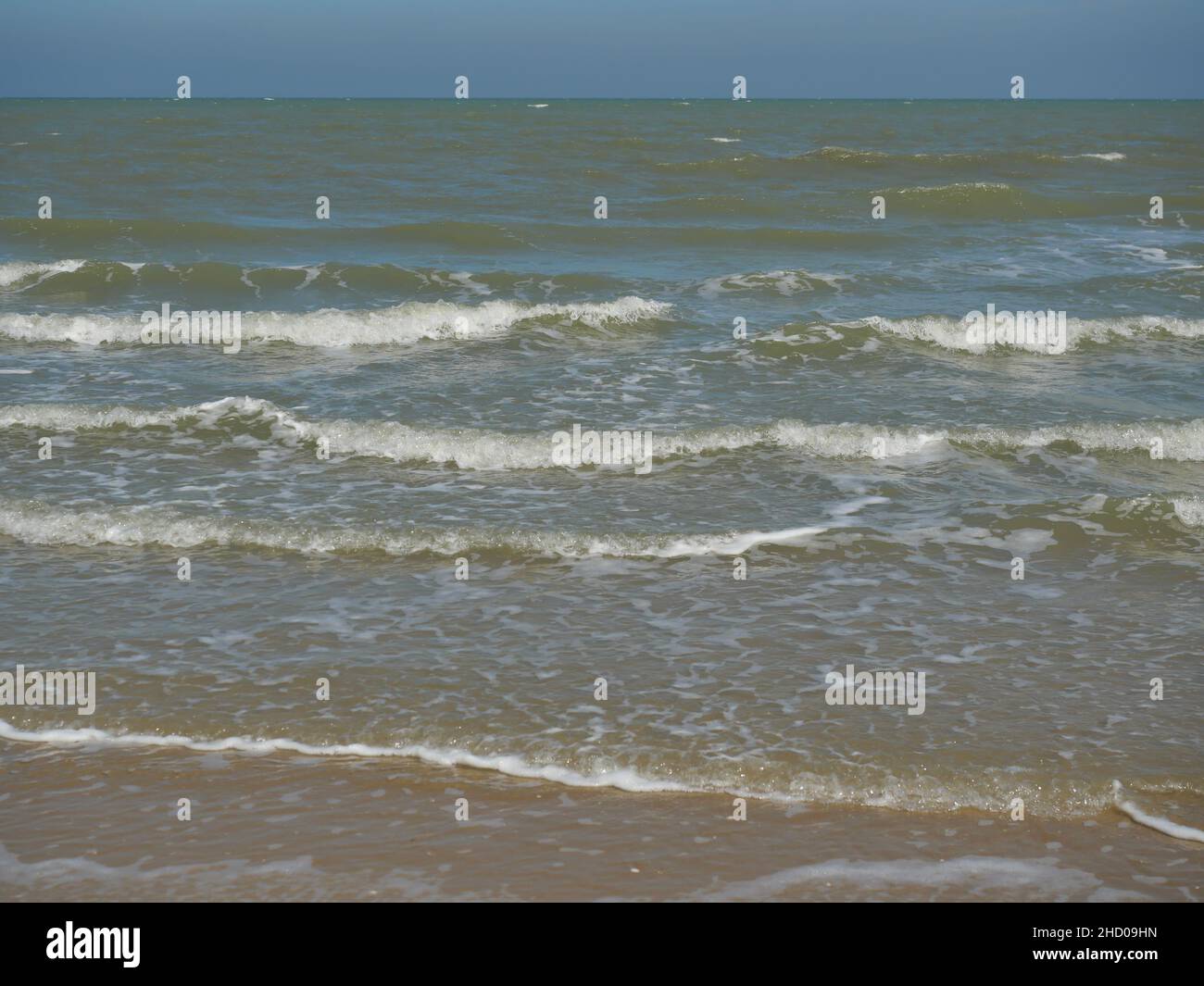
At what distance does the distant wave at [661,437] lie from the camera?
10.6m

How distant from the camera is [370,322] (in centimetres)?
1569

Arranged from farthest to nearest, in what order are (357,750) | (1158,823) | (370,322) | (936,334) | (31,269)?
(31,269), (370,322), (936,334), (357,750), (1158,823)

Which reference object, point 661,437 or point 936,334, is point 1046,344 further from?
point 661,437

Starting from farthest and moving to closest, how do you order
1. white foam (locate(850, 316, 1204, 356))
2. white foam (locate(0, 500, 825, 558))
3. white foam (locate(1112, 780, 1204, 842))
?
white foam (locate(850, 316, 1204, 356))
white foam (locate(0, 500, 825, 558))
white foam (locate(1112, 780, 1204, 842))

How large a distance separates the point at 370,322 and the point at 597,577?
28.7 ft

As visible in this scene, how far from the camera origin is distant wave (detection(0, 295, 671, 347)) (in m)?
15.3

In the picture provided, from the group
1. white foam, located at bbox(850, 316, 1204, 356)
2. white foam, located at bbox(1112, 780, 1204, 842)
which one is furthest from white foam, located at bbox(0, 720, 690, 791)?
white foam, located at bbox(850, 316, 1204, 356)

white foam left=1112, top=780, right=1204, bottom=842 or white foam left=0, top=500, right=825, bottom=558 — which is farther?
white foam left=0, top=500, right=825, bottom=558

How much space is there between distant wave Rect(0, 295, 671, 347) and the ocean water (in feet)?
0.22

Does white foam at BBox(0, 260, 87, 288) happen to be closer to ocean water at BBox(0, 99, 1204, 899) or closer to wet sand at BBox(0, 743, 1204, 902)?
ocean water at BBox(0, 99, 1204, 899)
